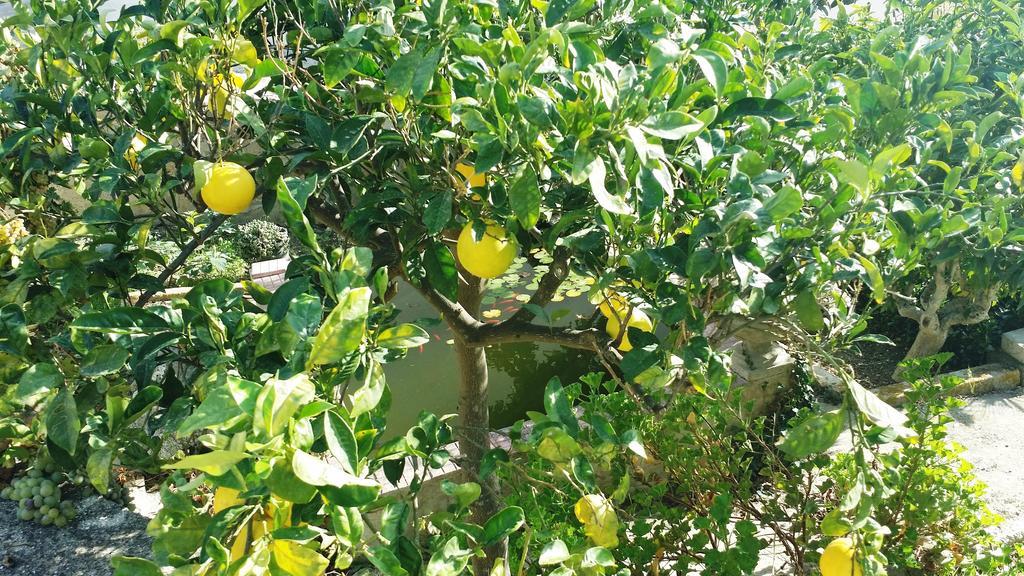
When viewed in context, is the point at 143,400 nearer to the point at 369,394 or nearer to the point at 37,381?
the point at 37,381

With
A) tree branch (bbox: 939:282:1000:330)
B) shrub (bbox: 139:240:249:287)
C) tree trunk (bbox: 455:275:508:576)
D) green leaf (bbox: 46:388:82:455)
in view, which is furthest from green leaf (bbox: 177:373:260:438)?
shrub (bbox: 139:240:249:287)

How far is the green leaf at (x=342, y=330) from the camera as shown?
677 millimetres

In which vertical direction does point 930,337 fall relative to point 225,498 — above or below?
below

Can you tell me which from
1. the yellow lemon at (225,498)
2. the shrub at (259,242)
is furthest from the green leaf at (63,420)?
the shrub at (259,242)

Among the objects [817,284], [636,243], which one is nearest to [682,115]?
[636,243]

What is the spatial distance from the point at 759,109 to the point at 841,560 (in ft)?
2.41

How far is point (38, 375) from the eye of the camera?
97 centimetres

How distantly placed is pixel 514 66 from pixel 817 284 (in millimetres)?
587

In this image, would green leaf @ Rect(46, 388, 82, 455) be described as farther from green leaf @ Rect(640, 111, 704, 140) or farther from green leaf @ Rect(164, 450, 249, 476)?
green leaf @ Rect(640, 111, 704, 140)

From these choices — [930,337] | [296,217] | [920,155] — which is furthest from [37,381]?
[930,337]

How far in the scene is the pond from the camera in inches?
166

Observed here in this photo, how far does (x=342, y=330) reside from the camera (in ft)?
2.22

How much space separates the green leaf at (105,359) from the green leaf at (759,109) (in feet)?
3.07

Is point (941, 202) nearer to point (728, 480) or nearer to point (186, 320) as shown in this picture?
point (728, 480)
